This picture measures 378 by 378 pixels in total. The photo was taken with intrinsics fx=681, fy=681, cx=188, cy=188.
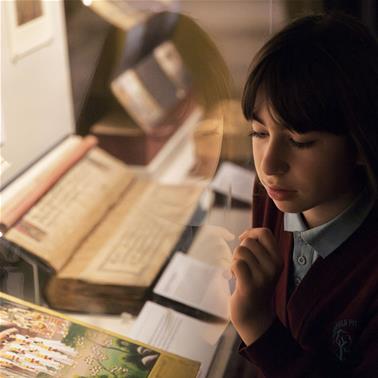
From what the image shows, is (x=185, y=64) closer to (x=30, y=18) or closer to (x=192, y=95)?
(x=192, y=95)

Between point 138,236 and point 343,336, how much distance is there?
2.59 ft

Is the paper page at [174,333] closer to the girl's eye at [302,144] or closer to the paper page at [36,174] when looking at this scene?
the paper page at [36,174]

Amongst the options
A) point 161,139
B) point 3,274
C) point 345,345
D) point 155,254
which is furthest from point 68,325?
point 161,139

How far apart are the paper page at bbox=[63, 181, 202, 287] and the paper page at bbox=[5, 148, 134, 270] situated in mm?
28

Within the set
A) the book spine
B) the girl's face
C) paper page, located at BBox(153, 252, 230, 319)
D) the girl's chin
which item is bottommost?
paper page, located at BBox(153, 252, 230, 319)

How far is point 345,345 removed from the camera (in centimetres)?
94

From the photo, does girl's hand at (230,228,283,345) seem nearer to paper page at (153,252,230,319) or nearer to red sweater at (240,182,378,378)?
red sweater at (240,182,378,378)

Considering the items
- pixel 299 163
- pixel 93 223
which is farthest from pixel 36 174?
pixel 299 163

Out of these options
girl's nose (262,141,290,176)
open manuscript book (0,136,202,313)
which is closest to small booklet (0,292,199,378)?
open manuscript book (0,136,202,313)

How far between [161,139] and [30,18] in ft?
2.15

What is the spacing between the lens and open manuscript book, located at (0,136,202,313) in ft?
4.61

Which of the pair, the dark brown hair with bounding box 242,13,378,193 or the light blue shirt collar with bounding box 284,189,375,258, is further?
the light blue shirt collar with bounding box 284,189,375,258

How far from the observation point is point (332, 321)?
951mm

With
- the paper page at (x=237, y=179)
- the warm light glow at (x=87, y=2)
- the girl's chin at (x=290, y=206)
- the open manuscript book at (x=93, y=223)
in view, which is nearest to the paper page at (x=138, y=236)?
the open manuscript book at (x=93, y=223)
